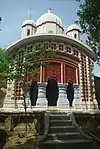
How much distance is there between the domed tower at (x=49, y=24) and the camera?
927 inches

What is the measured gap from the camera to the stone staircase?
773 centimetres

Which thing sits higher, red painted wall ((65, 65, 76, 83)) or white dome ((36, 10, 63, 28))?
white dome ((36, 10, 63, 28))

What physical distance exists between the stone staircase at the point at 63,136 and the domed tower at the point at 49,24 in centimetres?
1476

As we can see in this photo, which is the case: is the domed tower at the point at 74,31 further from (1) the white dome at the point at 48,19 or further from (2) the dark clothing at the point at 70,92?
(2) the dark clothing at the point at 70,92

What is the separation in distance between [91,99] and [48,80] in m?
4.14

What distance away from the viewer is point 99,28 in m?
8.73

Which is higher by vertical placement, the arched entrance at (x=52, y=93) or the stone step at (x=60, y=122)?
the arched entrance at (x=52, y=93)

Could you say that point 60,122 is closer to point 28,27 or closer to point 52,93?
point 52,93

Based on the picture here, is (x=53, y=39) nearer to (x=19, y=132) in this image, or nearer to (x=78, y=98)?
(x=78, y=98)

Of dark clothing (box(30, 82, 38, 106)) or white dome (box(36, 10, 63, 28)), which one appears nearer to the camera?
dark clothing (box(30, 82, 38, 106))

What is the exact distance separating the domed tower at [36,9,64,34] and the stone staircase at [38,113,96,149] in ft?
48.4

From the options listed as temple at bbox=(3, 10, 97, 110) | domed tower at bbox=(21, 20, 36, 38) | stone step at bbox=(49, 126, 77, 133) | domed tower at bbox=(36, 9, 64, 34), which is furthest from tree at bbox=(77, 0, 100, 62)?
domed tower at bbox=(21, 20, 36, 38)

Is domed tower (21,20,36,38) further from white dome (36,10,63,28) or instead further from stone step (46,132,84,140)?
stone step (46,132,84,140)

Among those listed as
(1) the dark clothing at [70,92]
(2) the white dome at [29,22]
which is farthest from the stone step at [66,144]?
(2) the white dome at [29,22]
